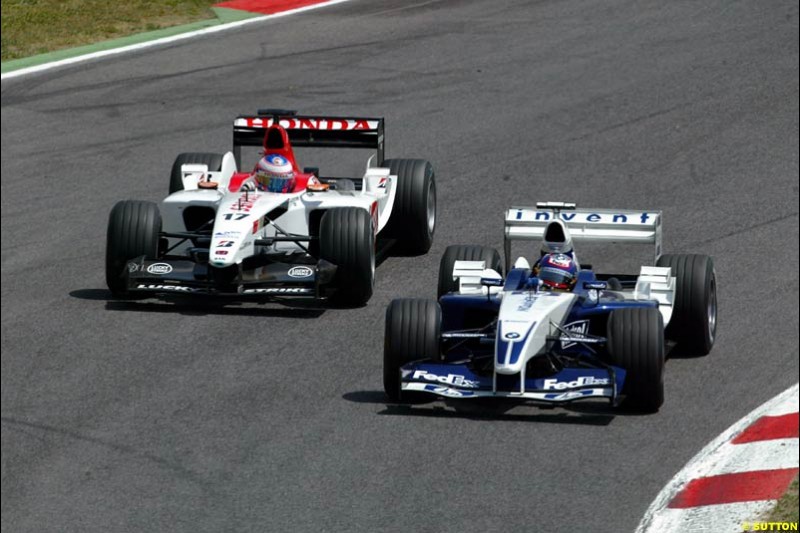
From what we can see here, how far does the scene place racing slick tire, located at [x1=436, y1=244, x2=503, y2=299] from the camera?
8.70 meters

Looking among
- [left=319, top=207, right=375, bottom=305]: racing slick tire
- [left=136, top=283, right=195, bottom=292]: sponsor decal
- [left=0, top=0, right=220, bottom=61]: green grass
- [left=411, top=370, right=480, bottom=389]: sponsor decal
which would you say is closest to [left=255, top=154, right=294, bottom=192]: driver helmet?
[left=319, top=207, right=375, bottom=305]: racing slick tire

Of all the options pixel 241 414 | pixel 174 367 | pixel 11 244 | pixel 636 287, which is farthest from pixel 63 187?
pixel 636 287

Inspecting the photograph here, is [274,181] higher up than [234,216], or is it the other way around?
[274,181]

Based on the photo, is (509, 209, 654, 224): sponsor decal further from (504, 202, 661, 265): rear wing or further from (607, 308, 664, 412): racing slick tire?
(607, 308, 664, 412): racing slick tire

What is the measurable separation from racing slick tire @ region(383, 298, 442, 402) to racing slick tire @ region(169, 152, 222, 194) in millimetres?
2955

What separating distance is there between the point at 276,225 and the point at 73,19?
184 inches

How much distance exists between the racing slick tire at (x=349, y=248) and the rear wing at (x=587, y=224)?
4.88ft

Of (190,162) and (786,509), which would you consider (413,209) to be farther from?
(786,509)

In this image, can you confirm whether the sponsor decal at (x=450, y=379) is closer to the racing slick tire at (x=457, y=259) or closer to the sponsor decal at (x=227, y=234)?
the racing slick tire at (x=457, y=259)

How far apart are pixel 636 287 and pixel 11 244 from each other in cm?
320

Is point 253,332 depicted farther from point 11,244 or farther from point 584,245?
point 584,245

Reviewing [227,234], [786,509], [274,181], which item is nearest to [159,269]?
[227,234]

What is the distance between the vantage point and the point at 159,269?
373 inches

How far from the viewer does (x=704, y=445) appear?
7.18m
